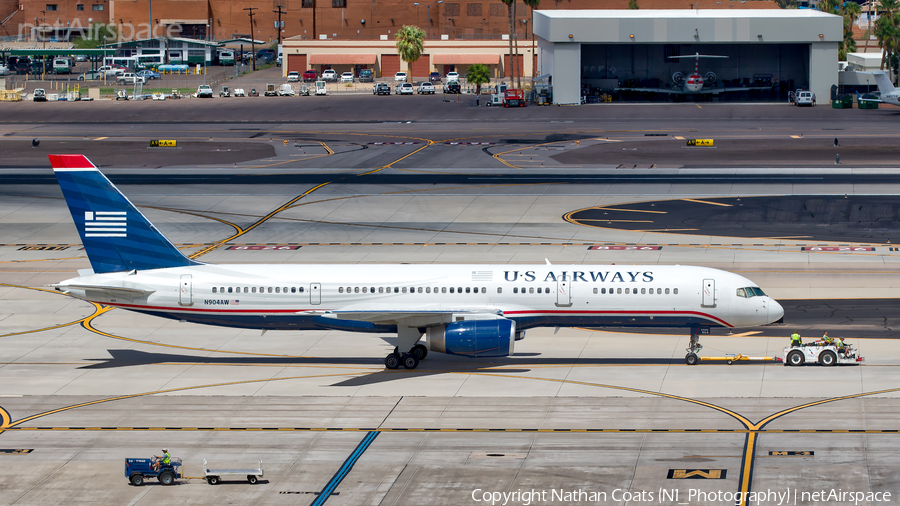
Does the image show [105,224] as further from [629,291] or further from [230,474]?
[629,291]

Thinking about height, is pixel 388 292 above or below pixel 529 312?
above

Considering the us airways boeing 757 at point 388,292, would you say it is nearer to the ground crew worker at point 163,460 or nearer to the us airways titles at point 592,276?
the us airways titles at point 592,276

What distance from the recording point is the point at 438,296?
44719 mm

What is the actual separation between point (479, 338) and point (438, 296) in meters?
2.96

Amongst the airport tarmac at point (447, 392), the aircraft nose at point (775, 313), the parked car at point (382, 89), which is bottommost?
the airport tarmac at point (447, 392)

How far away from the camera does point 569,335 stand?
5119cm

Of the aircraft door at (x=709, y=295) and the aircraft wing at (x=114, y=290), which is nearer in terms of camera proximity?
the aircraft door at (x=709, y=295)

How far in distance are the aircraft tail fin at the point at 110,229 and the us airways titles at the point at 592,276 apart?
49.7ft

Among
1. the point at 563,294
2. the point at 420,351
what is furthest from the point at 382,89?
the point at 563,294

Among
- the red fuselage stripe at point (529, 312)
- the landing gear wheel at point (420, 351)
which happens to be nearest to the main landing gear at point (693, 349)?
the red fuselage stripe at point (529, 312)

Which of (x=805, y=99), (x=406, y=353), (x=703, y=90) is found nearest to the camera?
(x=406, y=353)

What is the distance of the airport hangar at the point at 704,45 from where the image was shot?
161 meters

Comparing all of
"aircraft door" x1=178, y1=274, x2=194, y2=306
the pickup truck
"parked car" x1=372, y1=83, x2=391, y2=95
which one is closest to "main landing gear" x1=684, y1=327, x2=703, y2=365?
"aircraft door" x1=178, y1=274, x2=194, y2=306

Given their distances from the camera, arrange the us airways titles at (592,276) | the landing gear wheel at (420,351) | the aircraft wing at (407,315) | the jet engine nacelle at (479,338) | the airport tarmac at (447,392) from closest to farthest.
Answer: the airport tarmac at (447,392) < the jet engine nacelle at (479,338) < the aircraft wing at (407,315) < the us airways titles at (592,276) < the landing gear wheel at (420,351)
